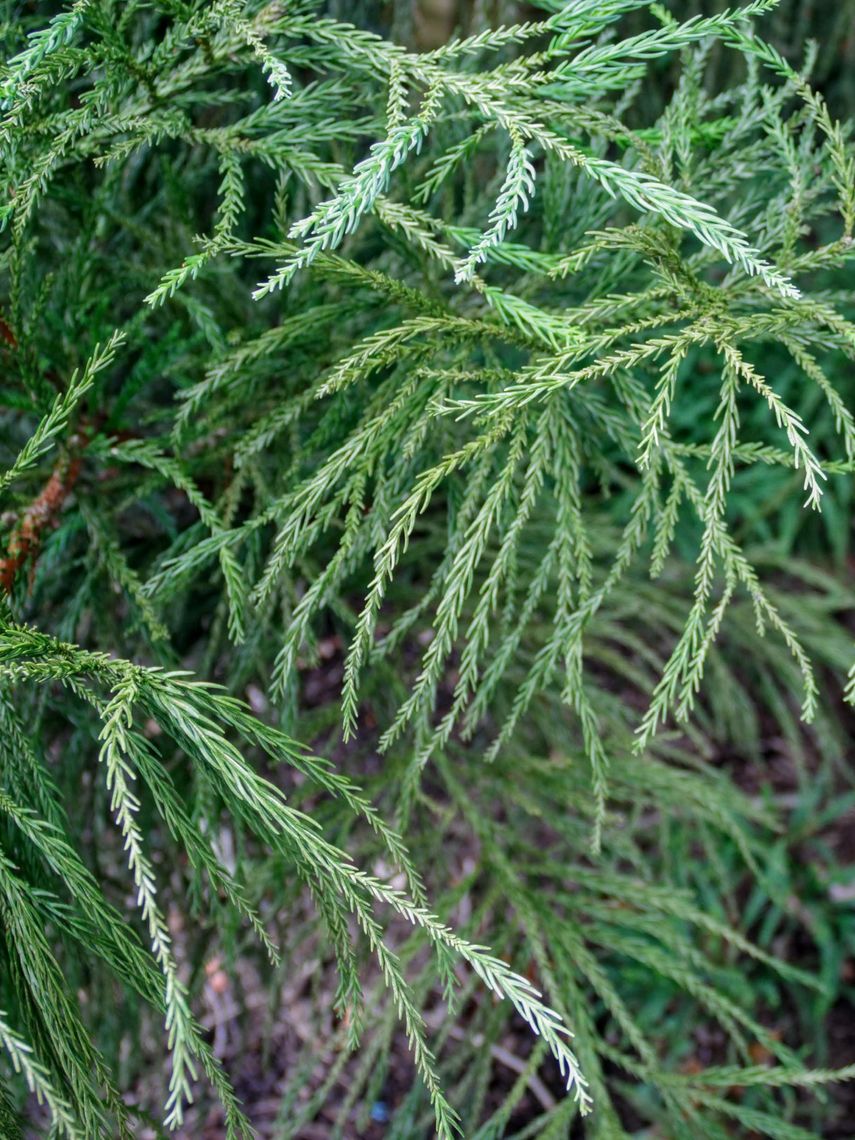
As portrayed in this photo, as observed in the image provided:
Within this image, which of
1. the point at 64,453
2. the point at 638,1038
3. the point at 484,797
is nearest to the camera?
the point at 64,453

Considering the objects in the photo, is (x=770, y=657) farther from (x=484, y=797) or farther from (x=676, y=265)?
(x=676, y=265)

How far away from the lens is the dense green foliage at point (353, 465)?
0.93 meters

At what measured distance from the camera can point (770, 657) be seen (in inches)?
90.6

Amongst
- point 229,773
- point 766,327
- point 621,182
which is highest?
point 621,182

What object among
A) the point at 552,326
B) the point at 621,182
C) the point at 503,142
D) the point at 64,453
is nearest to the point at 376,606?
the point at 552,326

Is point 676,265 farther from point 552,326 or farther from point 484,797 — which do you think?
point 484,797

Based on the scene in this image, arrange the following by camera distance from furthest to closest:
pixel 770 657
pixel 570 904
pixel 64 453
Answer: pixel 770 657, pixel 570 904, pixel 64 453

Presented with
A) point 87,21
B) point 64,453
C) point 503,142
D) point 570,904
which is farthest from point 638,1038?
point 87,21

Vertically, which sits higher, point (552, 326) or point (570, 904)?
point (552, 326)

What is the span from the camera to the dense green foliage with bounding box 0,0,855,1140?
36.8 inches

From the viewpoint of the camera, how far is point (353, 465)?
3.54ft

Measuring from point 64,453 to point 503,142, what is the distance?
0.80 metres

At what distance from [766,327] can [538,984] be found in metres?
1.93

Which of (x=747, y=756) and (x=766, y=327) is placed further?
(x=747, y=756)
